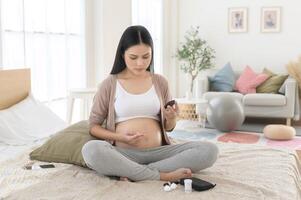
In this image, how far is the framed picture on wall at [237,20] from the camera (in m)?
6.08

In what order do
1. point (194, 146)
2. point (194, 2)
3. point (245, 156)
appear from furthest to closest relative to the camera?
1. point (194, 2)
2. point (245, 156)
3. point (194, 146)

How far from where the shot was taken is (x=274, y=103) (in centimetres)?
499

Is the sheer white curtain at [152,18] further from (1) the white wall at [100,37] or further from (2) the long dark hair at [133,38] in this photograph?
(2) the long dark hair at [133,38]

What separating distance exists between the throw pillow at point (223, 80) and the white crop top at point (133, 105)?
3.62 metres

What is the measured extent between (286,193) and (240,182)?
193 mm

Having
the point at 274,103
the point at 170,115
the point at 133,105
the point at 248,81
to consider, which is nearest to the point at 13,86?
the point at 133,105

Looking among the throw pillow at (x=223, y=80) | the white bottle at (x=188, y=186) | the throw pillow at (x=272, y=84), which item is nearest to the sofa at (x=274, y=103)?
the throw pillow at (x=272, y=84)

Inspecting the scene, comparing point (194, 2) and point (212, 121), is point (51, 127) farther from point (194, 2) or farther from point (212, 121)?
point (194, 2)

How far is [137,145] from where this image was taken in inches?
77.0

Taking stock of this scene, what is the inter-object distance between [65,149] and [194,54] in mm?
4195

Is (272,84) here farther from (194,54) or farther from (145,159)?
(145,159)

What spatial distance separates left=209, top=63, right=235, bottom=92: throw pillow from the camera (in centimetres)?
552

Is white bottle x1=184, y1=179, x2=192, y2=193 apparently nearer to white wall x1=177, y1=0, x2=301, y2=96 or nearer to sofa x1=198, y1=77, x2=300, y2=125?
sofa x1=198, y1=77, x2=300, y2=125

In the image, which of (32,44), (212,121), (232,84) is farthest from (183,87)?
(32,44)
